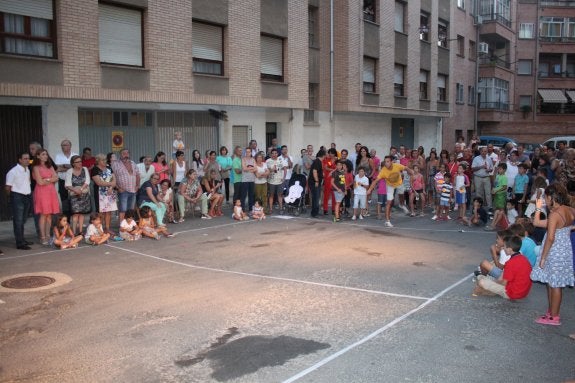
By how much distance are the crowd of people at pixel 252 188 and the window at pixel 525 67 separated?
33711mm

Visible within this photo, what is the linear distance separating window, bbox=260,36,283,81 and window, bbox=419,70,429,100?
1269 cm

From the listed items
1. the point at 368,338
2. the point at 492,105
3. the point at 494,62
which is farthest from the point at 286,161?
the point at 494,62

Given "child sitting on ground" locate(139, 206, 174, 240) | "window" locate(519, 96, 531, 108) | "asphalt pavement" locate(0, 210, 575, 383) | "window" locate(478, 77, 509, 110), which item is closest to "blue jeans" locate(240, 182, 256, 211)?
"child sitting on ground" locate(139, 206, 174, 240)

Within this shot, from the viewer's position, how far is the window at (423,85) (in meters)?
31.6

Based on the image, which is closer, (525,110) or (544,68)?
(525,110)

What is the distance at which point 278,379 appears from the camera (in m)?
5.21

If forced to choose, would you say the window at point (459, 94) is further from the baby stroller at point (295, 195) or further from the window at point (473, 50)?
the baby stroller at point (295, 195)

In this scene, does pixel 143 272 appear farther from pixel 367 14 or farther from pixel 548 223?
pixel 367 14

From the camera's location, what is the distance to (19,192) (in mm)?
11203

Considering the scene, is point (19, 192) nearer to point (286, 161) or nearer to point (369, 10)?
point (286, 161)

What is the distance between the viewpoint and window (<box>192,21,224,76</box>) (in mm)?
18109

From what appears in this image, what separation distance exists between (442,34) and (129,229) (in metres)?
27.6

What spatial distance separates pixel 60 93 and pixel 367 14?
55.1 feet

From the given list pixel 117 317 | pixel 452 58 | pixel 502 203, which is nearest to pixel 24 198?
pixel 117 317
